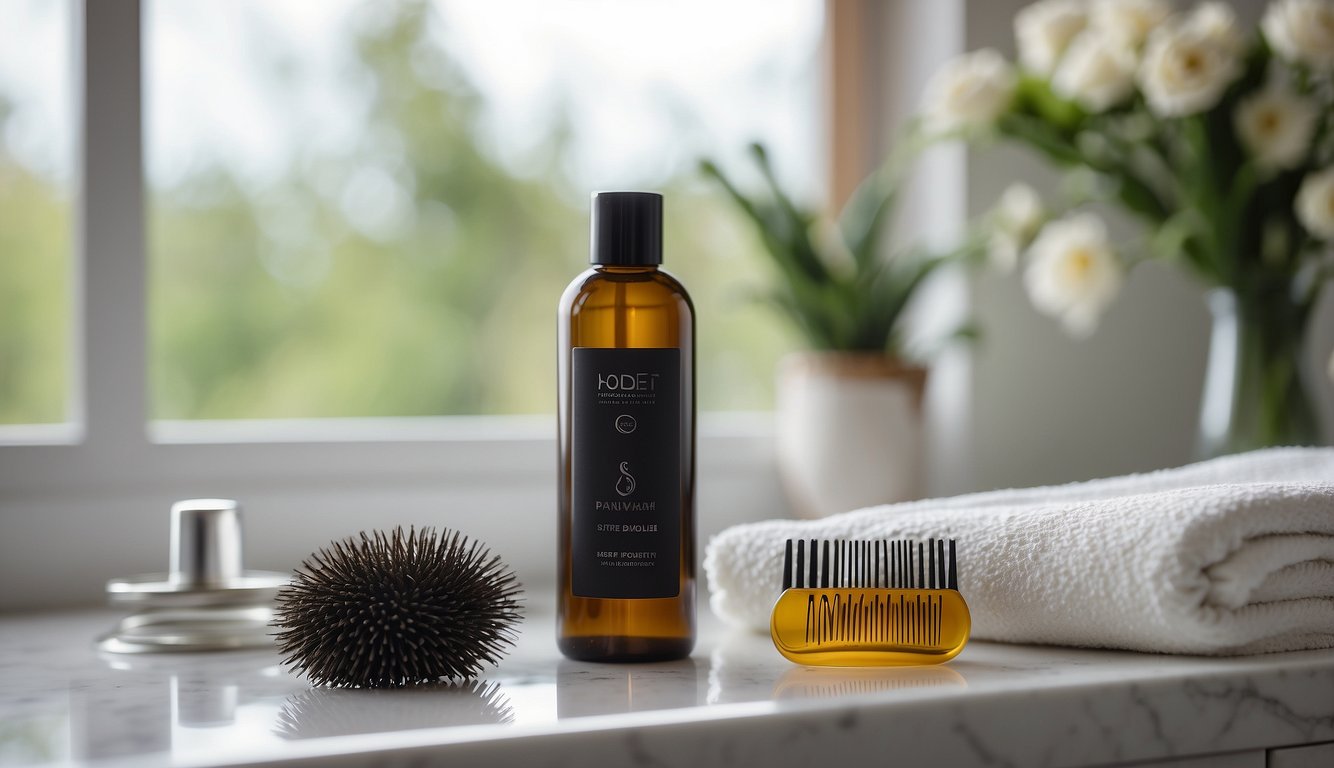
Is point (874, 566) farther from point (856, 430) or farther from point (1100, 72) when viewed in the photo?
point (1100, 72)

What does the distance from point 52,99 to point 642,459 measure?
73 cm

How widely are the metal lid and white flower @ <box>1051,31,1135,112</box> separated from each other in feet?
2.53

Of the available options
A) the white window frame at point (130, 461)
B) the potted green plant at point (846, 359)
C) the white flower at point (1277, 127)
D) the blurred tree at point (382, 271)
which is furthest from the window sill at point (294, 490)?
the white flower at point (1277, 127)

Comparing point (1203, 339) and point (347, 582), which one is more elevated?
point (1203, 339)

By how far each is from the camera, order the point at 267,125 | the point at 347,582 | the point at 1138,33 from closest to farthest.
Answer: the point at 347,582 < the point at 1138,33 < the point at 267,125

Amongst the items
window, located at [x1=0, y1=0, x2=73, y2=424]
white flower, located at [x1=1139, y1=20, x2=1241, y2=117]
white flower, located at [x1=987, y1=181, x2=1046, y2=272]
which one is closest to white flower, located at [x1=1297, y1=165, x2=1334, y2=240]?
white flower, located at [x1=1139, y1=20, x2=1241, y2=117]

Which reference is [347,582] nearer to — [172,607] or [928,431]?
[172,607]

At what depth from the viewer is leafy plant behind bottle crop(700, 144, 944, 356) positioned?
1145 mm

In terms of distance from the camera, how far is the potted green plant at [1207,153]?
101 cm

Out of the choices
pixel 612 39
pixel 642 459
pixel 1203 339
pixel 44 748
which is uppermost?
pixel 612 39

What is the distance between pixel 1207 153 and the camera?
1.06 metres

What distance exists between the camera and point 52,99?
106 centimetres

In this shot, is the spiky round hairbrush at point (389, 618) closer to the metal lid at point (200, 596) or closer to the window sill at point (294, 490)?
the metal lid at point (200, 596)

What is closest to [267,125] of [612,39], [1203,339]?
[612,39]
